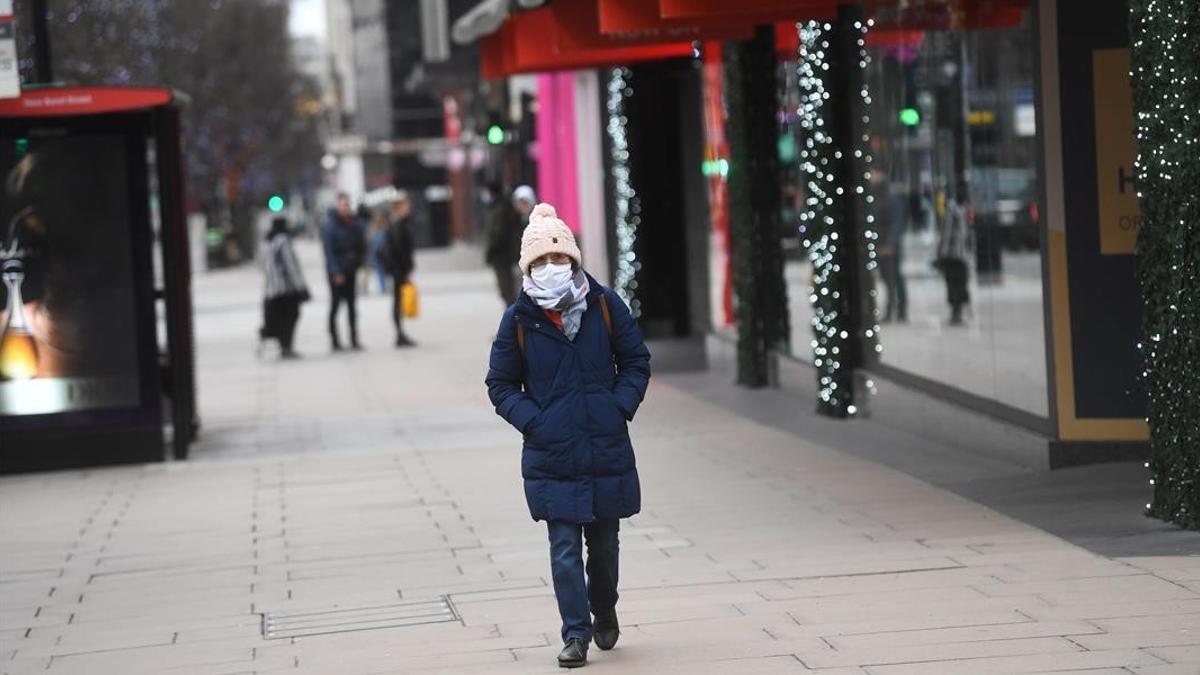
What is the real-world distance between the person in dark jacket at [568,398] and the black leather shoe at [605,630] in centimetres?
18

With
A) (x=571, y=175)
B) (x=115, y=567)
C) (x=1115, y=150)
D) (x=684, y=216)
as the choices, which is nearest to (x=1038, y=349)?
(x=1115, y=150)

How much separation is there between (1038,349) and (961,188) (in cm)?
200

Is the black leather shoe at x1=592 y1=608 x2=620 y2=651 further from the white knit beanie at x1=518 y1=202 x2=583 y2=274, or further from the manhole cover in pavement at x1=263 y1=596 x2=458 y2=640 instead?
the white knit beanie at x1=518 y1=202 x2=583 y2=274

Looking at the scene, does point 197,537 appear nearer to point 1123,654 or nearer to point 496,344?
point 496,344

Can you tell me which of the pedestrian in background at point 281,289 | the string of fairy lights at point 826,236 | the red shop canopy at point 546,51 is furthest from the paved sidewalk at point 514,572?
the pedestrian in background at point 281,289

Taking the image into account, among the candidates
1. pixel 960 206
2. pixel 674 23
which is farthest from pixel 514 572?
pixel 674 23

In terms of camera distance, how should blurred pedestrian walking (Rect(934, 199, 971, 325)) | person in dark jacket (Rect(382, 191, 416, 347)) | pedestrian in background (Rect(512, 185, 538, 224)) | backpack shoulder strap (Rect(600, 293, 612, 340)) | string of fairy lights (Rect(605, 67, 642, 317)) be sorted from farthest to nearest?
person in dark jacket (Rect(382, 191, 416, 347)) → pedestrian in background (Rect(512, 185, 538, 224)) → string of fairy lights (Rect(605, 67, 642, 317)) → blurred pedestrian walking (Rect(934, 199, 971, 325)) → backpack shoulder strap (Rect(600, 293, 612, 340))

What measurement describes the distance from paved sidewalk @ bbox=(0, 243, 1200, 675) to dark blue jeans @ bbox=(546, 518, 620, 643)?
0.60ft

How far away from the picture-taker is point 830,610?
8.52m

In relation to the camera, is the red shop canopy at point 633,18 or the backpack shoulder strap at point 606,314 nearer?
the backpack shoulder strap at point 606,314

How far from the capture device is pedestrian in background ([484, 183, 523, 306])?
26594mm

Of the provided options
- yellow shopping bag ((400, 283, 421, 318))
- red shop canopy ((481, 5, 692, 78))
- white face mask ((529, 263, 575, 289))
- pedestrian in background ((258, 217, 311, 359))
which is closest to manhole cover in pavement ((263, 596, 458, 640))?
white face mask ((529, 263, 575, 289))

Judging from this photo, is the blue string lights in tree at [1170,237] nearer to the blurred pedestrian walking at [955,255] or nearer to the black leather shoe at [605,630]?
the black leather shoe at [605,630]

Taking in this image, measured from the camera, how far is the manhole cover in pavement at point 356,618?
8750 mm
